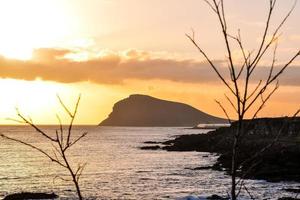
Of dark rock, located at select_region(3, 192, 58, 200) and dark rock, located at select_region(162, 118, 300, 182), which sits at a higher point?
dark rock, located at select_region(162, 118, 300, 182)

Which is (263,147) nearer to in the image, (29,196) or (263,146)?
(29,196)

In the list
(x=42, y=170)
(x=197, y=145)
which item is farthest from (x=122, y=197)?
(x=197, y=145)

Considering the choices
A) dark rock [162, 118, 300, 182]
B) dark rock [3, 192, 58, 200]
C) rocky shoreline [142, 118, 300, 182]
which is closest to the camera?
dark rock [3, 192, 58, 200]

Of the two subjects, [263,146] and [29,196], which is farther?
[263,146]

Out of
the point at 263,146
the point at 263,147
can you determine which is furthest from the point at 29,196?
the point at 263,146

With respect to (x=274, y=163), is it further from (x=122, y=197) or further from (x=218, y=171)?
(x=122, y=197)

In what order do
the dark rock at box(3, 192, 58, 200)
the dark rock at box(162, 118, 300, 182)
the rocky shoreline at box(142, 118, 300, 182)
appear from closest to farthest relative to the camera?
the dark rock at box(3, 192, 58, 200), the dark rock at box(162, 118, 300, 182), the rocky shoreline at box(142, 118, 300, 182)

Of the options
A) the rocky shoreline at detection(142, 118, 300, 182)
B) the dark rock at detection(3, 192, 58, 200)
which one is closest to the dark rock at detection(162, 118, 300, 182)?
the rocky shoreline at detection(142, 118, 300, 182)

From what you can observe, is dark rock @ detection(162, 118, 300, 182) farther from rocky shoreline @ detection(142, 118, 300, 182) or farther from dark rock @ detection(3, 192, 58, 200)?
dark rock @ detection(3, 192, 58, 200)

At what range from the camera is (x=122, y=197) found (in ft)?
112

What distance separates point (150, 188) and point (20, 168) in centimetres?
2663

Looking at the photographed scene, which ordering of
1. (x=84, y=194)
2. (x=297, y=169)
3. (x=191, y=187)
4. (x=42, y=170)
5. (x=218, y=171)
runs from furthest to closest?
(x=42, y=170)
(x=218, y=171)
(x=297, y=169)
(x=191, y=187)
(x=84, y=194)

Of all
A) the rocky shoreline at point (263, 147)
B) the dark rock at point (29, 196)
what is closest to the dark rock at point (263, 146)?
the rocky shoreline at point (263, 147)

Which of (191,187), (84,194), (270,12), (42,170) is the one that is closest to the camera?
(270,12)
